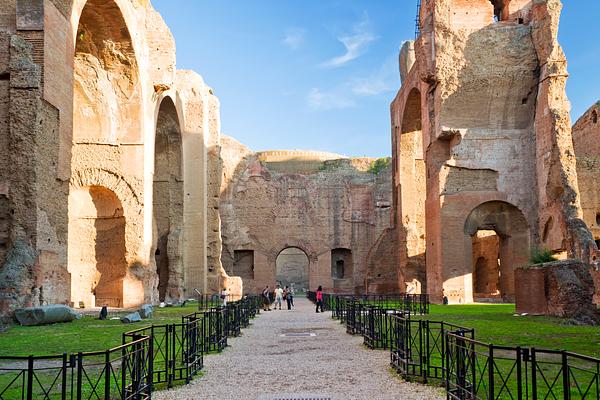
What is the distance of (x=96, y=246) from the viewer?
807 inches

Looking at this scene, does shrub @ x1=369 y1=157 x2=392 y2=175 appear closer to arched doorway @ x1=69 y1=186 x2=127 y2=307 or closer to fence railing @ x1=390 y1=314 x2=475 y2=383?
arched doorway @ x1=69 y1=186 x2=127 y2=307

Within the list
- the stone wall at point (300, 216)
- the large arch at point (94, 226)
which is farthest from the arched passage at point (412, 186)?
the large arch at point (94, 226)

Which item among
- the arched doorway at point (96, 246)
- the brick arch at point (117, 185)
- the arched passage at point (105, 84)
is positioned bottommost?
the arched doorway at point (96, 246)

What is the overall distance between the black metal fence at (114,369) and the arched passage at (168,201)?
15376 millimetres

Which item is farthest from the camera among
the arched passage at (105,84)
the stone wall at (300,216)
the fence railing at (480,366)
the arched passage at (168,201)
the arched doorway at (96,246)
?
the stone wall at (300,216)

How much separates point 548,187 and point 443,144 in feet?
13.6

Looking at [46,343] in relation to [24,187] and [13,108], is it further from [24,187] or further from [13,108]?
[13,108]

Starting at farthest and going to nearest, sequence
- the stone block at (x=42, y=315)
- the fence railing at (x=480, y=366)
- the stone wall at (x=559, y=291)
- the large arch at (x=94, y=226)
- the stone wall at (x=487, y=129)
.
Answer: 1. the stone wall at (x=487, y=129)
2. the large arch at (x=94, y=226)
3. the stone wall at (x=559, y=291)
4. the stone block at (x=42, y=315)
5. the fence railing at (x=480, y=366)

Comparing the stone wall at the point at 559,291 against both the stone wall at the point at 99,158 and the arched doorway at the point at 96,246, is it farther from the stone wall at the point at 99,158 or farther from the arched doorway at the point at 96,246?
the arched doorway at the point at 96,246

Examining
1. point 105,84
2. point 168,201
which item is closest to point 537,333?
point 105,84

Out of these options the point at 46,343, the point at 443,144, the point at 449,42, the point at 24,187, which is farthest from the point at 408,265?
the point at 46,343

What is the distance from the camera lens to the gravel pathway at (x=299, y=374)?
6.20m

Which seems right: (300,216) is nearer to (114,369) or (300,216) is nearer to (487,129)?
(487,129)

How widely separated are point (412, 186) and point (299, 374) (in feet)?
75.8
